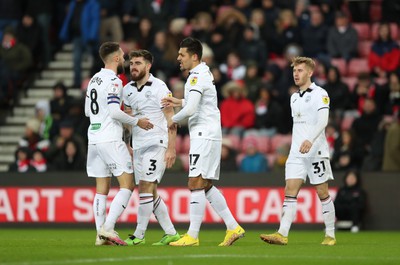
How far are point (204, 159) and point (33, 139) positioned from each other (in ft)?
37.1

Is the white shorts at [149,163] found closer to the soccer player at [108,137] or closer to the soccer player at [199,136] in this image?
the soccer player at [108,137]

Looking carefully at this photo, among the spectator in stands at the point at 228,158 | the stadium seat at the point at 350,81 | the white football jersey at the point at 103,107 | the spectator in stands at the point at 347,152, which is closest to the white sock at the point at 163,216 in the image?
the white football jersey at the point at 103,107

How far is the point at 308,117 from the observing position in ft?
51.3

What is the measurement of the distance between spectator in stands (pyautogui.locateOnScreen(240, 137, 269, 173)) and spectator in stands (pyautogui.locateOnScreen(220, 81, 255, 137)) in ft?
4.06

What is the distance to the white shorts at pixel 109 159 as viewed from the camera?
15109 millimetres

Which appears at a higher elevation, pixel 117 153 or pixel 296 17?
pixel 296 17

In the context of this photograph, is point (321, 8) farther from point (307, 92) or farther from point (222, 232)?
point (307, 92)

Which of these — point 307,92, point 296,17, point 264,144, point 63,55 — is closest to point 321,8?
point 296,17

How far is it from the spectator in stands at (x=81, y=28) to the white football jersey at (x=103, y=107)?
12.0m

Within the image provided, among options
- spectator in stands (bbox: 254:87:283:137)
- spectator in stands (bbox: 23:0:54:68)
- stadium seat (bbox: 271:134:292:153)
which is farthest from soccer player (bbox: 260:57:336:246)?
spectator in stands (bbox: 23:0:54:68)

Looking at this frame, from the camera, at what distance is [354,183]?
72.9 ft

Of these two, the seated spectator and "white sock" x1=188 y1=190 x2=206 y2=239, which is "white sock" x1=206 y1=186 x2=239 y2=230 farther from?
the seated spectator

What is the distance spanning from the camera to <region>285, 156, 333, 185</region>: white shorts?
51.3 ft

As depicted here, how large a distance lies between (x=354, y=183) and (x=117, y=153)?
821cm
